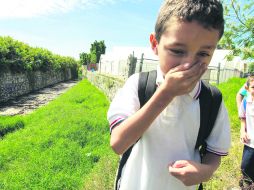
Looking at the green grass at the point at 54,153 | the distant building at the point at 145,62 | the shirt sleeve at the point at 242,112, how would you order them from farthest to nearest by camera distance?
the distant building at the point at 145,62, the green grass at the point at 54,153, the shirt sleeve at the point at 242,112

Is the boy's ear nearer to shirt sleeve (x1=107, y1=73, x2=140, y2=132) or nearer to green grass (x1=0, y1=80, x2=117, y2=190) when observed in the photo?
shirt sleeve (x1=107, y1=73, x2=140, y2=132)

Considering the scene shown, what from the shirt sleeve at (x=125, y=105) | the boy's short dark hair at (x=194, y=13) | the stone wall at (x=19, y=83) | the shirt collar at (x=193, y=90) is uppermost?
the boy's short dark hair at (x=194, y=13)

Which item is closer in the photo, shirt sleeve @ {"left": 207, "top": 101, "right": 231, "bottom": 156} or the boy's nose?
the boy's nose

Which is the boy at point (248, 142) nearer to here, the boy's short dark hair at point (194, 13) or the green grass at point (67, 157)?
the green grass at point (67, 157)

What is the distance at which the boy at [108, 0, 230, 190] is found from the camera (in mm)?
1196

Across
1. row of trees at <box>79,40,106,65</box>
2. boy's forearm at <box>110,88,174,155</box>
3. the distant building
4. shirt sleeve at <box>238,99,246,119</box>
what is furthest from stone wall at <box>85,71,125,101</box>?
row of trees at <box>79,40,106,65</box>

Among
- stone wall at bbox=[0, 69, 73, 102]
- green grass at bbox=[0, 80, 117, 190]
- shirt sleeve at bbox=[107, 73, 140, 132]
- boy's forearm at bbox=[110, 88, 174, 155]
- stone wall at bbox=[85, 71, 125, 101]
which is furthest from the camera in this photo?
stone wall at bbox=[0, 69, 73, 102]

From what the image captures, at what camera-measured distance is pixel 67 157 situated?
5.41 meters

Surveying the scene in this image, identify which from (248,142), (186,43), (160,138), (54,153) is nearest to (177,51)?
(186,43)

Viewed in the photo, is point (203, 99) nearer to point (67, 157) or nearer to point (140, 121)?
point (140, 121)

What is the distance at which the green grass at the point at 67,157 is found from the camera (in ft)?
12.7

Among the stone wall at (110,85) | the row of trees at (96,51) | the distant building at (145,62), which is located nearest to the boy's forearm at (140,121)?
the distant building at (145,62)

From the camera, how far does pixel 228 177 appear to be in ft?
11.4

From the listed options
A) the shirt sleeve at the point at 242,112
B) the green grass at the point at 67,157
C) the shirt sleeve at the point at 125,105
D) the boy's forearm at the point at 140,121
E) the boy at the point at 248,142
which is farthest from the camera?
the green grass at the point at 67,157
